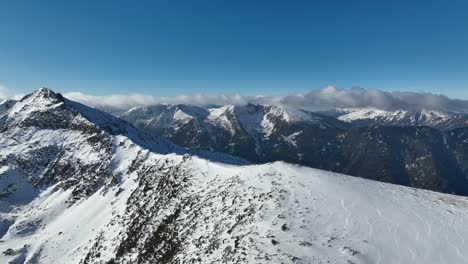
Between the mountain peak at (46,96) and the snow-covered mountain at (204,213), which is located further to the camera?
the mountain peak at (46,96)

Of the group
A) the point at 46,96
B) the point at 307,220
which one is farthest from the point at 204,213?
the point at 46,96

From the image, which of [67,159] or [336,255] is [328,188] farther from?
[67,159]

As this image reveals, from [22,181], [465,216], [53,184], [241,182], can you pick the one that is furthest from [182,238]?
[22,181]

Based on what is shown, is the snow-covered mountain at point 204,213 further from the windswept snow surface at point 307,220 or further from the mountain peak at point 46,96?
the mountain peak at point 46,96

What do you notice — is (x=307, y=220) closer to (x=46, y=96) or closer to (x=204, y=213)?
(x=204, y=213)

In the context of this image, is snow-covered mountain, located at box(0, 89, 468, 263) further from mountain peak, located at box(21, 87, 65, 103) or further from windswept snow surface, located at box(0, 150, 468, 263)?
mountain peak, located at box(21, 87, 65, 103)

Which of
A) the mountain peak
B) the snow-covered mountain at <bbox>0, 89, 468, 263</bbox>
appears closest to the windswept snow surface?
the snow-covered mountain at <bbox>0, 89, 468, 263</bbox>

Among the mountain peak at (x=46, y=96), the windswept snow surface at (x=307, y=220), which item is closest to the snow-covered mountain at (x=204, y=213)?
the windswept snow surface at (x=307, y=220)

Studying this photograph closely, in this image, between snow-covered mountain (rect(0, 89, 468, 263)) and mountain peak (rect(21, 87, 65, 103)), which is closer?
snow-covered mountain (rect(0, 89, 468, 263))

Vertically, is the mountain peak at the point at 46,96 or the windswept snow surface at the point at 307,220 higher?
the mountain peak at the point at 46,96
